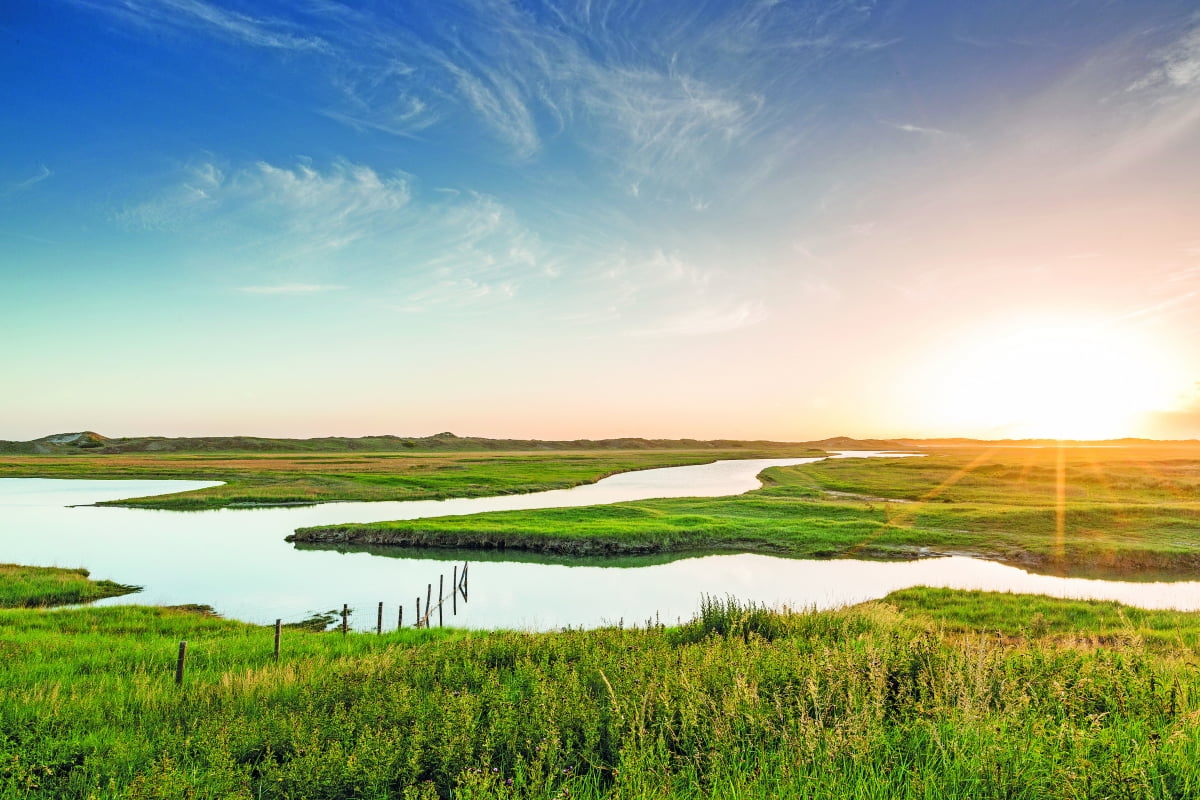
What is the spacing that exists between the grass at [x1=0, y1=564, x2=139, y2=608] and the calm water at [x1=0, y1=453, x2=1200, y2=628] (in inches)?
57.1

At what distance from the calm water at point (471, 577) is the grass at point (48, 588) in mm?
1449

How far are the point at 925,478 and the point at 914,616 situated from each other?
6568 cm

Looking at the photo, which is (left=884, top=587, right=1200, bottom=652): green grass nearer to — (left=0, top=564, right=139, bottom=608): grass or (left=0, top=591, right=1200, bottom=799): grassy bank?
(left=0, top=591, right=1200, bottom=799): grassy bank

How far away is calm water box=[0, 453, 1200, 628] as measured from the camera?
2569 cm

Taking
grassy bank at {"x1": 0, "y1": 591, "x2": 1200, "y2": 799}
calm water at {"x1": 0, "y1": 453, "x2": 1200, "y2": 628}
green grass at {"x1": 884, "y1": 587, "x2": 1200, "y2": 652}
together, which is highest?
grassy bank at {"x1": 0, "y1": 591, "x2": 1200, "y2": 799}

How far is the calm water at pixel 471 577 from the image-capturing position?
2569 centimetres

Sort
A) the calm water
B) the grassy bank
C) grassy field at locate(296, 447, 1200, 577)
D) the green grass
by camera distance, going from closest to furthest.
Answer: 1. the grassy bank
2. the green grass
3. the calm water
4. grassy field at locate(296, 447, 1200, 577)

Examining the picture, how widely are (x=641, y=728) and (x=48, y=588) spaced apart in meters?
32.9

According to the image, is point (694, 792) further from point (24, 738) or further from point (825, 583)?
point (825, 583)

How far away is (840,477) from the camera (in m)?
84.7

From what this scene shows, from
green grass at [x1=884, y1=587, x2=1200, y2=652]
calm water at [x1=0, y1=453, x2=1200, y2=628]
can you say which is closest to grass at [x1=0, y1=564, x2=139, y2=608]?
calm water at [x1=0, y1=453, x2=1200, y2=628]

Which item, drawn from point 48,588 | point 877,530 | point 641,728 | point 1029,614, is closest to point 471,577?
point 48,588

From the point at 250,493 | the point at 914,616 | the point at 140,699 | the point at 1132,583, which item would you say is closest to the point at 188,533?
the point at 250,493

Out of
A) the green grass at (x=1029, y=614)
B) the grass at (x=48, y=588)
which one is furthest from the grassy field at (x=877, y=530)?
the grass at (x=48, y=588)
